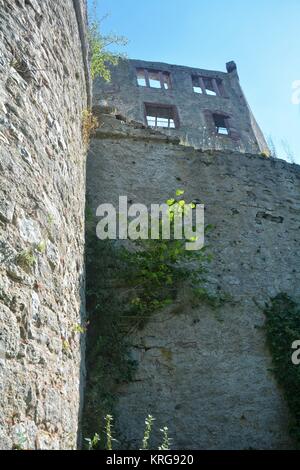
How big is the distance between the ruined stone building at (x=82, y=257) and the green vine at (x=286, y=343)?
0.11 m

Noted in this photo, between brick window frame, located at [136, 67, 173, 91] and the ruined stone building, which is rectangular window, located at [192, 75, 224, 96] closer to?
brick window frame, located at [136, 67, 173, 91]

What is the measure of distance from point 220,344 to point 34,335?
10.2ft

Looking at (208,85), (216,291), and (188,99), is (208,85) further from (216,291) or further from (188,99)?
(216,291)

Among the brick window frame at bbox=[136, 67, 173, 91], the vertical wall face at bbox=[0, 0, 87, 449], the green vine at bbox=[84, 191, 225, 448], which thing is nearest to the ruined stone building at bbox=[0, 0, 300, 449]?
the vertical wall face at bbox=[0, 0, 87, 449]

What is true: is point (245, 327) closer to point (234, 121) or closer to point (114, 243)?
point (114, 243)

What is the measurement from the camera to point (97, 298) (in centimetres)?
467

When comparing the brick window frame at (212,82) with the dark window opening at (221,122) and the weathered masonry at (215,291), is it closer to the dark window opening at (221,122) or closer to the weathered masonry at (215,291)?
the dark window opening at (221,122)

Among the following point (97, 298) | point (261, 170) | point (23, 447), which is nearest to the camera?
point (23, 447)

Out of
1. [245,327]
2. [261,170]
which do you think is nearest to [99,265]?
[245,327]

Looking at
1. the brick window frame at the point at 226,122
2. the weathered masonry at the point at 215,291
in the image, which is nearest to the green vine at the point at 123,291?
the weathered masonry at the point at 215,291

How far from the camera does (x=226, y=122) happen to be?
18453 millimetres

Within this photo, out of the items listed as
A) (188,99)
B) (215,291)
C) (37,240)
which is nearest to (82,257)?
(37,240)

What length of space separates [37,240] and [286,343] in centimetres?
366

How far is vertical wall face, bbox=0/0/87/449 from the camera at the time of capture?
2.06 metres
